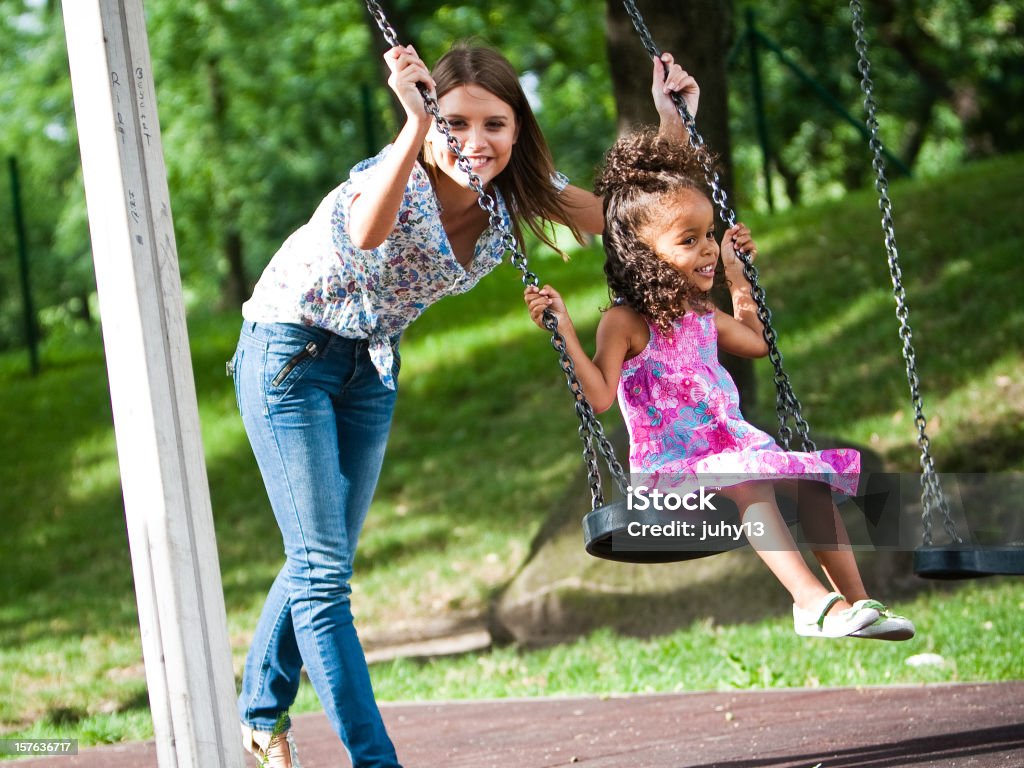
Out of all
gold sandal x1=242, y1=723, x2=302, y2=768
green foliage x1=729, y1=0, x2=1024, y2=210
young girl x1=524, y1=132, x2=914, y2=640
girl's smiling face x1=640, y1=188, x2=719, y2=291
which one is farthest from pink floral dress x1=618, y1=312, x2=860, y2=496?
green foliage x1=729, y1=0, x2=1024, y2=210

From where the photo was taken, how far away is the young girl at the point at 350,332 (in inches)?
119

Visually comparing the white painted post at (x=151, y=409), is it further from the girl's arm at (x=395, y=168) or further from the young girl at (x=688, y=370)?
the young girl at (x=688, y=370)

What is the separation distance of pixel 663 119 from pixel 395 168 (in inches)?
42.4

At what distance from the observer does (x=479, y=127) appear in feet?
10.5

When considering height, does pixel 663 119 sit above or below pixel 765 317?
above

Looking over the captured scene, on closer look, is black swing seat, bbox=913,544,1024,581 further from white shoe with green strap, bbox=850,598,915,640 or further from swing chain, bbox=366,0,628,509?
swing chain, bbox=366,0,628,509

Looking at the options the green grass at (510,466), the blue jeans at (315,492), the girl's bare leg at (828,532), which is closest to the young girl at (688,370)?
the girl's bare leg at (828,532)

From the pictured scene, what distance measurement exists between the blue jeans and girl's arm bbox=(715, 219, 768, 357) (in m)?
0.91

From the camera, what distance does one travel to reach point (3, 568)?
9148mm

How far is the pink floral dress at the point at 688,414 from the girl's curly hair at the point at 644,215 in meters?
0.07

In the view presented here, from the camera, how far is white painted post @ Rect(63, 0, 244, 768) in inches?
114

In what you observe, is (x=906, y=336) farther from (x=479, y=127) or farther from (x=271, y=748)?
(x=271, y=748)

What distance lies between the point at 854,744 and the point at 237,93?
17243 mm

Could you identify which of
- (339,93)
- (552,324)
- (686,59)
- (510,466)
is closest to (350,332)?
(552,324)
